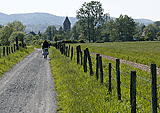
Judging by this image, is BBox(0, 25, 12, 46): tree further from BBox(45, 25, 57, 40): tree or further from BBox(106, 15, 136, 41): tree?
BBox(45, 25, 57, 40): tree

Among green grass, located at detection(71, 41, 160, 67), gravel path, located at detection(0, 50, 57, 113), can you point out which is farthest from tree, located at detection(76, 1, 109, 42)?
gravel path, located at detection(0, 50, 57, 113)

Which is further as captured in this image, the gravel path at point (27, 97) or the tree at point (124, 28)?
the tree at point (124, 28)

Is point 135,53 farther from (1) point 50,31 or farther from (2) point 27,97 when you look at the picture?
(1) point 50,31

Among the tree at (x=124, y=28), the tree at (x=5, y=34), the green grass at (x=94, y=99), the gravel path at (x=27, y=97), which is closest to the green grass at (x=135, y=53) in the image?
the green grass at (x=94, y=99)

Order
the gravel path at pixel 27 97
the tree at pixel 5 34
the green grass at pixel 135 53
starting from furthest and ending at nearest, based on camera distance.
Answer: the tree at pixel 5 34 → the green grass at pixel 135 53 → the gravel path at pixel 27 97

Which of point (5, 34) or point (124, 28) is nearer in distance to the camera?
point (5, 34)

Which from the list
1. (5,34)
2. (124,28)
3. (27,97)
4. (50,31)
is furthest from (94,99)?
(50,31)

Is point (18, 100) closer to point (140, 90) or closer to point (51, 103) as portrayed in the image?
point (51, 103)

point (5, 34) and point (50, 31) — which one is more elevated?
point (50, 31)

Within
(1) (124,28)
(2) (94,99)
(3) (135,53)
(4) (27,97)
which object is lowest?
(4) (27,97)

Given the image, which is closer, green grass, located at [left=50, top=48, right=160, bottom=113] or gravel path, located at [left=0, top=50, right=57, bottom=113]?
green grass, located at [left=50, top=48, right=160, bottom=113]

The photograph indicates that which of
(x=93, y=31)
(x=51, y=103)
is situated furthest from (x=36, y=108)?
(x=93, y=31)

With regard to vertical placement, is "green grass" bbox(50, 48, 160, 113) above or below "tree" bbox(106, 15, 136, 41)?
below

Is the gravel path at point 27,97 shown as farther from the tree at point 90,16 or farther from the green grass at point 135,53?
the tree at point 90,16
